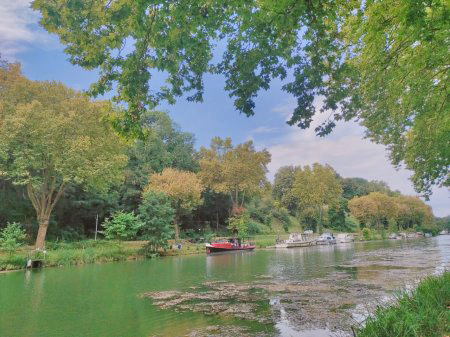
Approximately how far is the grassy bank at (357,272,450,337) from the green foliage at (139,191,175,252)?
28.6 m

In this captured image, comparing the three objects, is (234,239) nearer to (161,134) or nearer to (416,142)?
(161,134)

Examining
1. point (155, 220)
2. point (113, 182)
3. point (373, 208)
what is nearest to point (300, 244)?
point (155, 220)

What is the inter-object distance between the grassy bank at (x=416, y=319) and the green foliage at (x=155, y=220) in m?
28.6

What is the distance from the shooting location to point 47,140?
2745 centimetres

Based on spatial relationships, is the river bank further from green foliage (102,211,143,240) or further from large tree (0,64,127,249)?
large tree (0,64,127,249)

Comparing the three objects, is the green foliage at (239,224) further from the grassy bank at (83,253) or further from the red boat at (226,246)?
the grassy bank at (83,253)

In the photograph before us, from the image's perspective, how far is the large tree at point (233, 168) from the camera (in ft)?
167

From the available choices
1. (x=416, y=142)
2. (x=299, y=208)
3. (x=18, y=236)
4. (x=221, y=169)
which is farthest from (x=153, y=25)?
(x=299, y=208)

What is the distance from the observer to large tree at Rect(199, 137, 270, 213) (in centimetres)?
5091

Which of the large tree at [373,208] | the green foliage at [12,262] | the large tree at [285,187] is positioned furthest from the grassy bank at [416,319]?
the large tree at [373,208]

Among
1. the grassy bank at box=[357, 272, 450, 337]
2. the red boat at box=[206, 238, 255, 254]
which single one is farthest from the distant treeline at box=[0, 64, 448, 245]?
the grassy bank at box=[357, 272, 450, 337]

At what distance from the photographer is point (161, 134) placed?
2159 inches

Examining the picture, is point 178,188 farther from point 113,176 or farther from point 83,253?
point 83,253

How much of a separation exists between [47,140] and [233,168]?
27.5 meters
